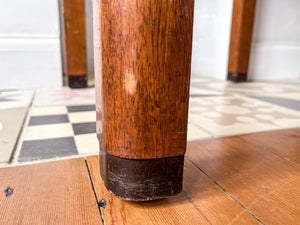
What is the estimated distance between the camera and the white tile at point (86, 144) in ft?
2.47

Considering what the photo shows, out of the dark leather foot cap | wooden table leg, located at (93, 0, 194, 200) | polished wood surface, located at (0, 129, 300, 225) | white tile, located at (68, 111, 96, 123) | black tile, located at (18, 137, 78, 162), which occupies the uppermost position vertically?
wooden table leg, located at (93, 0, 194, 200)

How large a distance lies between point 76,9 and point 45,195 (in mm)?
1528

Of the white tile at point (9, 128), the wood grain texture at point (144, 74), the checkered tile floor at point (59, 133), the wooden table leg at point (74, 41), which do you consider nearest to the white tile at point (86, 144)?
the checkered tile floor at point (59, 133)

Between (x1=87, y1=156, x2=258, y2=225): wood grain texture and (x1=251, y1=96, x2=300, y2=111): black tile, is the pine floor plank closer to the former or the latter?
(x1=87, y1=156, x2=258, y2=225): wood grain texture

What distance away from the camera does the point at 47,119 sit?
3.51ft

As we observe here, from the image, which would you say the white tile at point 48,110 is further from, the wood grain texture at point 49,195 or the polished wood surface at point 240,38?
the polished wood surface at point 240,38

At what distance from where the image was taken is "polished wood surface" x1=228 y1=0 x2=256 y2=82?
2.20 metres

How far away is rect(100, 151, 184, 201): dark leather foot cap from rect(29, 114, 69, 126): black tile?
0.62 m

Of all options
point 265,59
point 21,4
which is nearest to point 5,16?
point 21,4

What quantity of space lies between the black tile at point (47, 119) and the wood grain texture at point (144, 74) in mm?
642

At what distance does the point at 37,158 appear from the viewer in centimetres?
69

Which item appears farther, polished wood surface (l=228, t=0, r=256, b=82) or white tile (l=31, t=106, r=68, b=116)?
polished wood surface (l=228, t=0, r=256, b=82)

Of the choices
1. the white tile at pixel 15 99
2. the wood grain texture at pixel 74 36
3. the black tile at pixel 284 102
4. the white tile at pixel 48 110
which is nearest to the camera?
the white tile at pixel 48 110

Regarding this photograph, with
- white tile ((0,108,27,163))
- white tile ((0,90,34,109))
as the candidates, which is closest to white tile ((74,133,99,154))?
white tile ((0,108,27,163))
